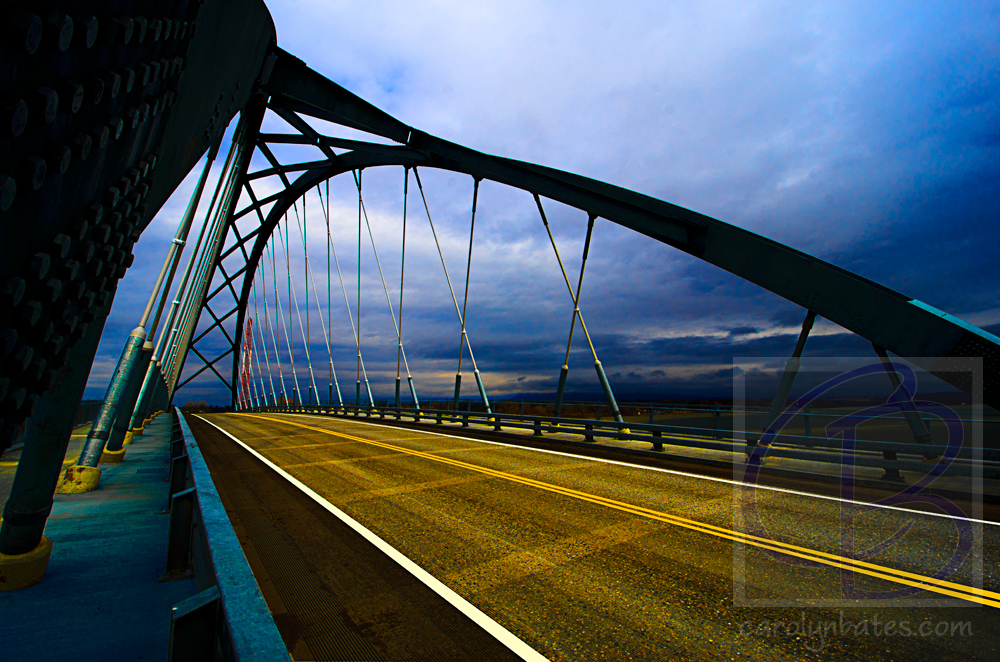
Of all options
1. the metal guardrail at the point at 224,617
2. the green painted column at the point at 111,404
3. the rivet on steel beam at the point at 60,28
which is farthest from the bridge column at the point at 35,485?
the green painted column at the point at 111,404

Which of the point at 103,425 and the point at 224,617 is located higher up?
the point at 224,617

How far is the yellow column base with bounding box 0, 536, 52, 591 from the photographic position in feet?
14.0

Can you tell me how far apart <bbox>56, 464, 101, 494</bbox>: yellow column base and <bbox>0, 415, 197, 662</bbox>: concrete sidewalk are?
40.8 inches

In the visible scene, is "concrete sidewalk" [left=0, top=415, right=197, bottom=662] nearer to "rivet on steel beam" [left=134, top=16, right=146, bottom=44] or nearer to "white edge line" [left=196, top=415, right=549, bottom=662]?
"white edge line" [left=196, top=415, right=549, bottom=662]

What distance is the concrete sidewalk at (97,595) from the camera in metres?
3.42

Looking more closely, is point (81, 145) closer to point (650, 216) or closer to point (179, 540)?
point (179, 540)

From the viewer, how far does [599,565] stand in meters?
4.83

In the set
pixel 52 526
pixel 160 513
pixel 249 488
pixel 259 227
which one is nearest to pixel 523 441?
pixel 249 488

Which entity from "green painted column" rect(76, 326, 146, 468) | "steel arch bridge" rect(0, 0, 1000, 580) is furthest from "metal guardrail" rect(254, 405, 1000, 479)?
"green painted column" rect(76, 326, 146, 468)

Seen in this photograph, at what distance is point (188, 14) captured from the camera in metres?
2.86

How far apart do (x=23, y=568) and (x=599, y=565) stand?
17.4 feet

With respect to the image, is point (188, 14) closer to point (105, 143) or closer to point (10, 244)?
point (105, 143)

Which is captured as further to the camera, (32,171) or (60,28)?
(32,171)

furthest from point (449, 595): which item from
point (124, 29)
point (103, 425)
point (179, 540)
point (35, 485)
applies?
point (103, 425)
